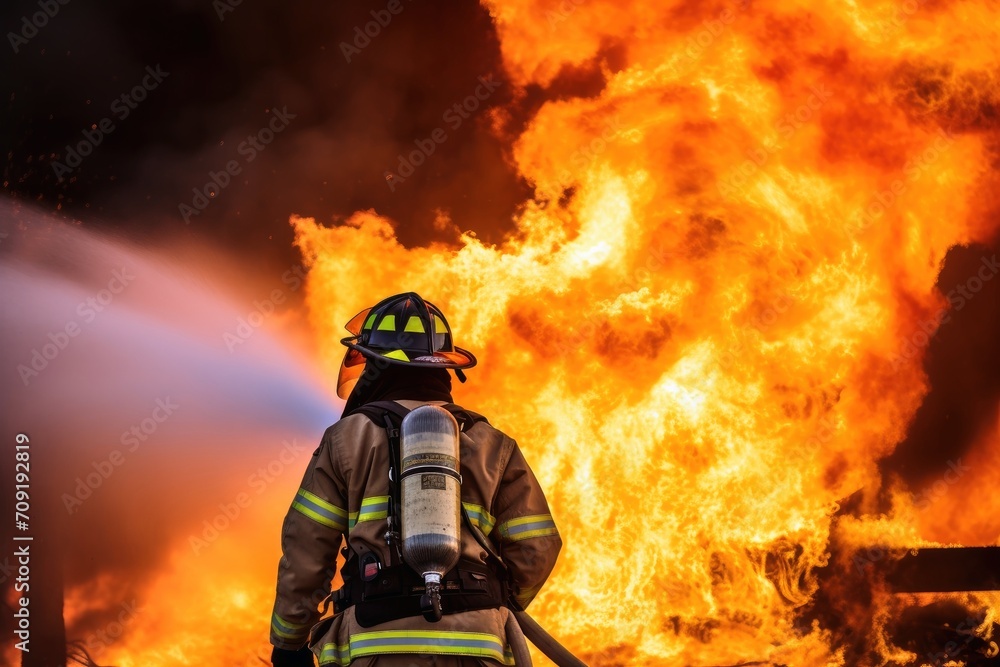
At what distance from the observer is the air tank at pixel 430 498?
144 inches

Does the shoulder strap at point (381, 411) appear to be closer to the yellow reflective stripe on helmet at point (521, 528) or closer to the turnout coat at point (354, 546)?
the turnout coat at point (354, 546)

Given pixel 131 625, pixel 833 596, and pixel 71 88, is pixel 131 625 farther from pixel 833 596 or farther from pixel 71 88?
pixel 833 596

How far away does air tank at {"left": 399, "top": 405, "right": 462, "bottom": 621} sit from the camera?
3646mm

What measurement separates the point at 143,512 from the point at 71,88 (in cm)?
364

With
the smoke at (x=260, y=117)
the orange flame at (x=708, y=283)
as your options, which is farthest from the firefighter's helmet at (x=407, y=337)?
the smoke at (x=260, y=117)

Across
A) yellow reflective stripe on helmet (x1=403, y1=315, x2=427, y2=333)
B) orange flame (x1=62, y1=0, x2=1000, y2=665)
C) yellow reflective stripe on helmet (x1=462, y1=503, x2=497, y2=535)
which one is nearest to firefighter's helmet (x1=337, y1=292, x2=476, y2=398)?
yellow reflective stripe on helmet (x1=403, y1=315, x2=427, y2=333)

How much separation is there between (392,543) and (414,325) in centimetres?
101

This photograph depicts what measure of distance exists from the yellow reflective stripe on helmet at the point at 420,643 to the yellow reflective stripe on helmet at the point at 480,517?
1.44ft

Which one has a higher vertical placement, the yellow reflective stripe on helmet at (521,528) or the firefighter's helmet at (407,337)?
the firefighter's helmet at (407,337)

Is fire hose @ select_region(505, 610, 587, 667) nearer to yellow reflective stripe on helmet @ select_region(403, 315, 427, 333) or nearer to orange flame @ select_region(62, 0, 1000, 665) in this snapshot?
→ yellow reflective stripe on helmet @ select_region(403, 315, 427, 333)

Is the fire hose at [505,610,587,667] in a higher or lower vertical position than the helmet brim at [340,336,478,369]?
lower

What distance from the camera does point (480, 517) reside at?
4.02 metres

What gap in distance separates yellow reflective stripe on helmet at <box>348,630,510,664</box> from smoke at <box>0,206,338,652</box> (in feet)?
15.0

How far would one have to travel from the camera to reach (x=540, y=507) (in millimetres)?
4242
